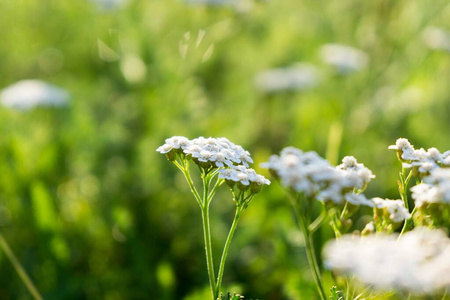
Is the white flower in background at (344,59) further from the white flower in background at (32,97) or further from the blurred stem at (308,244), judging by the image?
the blurred stem at (308,244)

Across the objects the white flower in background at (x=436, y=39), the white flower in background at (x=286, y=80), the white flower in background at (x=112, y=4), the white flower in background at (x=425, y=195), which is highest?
the white flower in background at (x=112, y=4)

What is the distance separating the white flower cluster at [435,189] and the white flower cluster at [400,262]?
0.39ft

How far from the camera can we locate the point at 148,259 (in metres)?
3.00

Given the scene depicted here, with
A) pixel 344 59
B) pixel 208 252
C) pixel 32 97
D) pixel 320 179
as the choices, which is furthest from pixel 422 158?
pixel 344 59

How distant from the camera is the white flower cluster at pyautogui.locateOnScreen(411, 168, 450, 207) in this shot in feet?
4.15

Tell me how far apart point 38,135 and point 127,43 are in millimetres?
842

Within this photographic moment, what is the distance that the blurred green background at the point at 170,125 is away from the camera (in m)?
2.91

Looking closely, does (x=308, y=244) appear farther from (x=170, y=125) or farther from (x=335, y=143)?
(x=335, y=143)

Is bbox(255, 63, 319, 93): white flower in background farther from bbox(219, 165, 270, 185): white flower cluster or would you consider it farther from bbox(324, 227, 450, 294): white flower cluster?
bbox(324, 227, 450, 294): white flower cluster

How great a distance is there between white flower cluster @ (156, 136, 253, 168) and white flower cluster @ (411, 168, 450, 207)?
45cm

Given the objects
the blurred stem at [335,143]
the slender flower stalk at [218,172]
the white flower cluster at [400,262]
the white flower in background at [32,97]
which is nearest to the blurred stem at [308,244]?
the slender flower stalk at [218,172]

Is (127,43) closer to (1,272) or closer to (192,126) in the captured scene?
(192,126)

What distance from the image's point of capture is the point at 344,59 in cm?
420

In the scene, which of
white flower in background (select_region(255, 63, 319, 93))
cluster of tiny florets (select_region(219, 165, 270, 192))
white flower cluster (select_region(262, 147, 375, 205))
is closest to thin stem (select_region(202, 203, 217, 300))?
cluster of tiny florets (select_region(219, 165, 270, 192))
